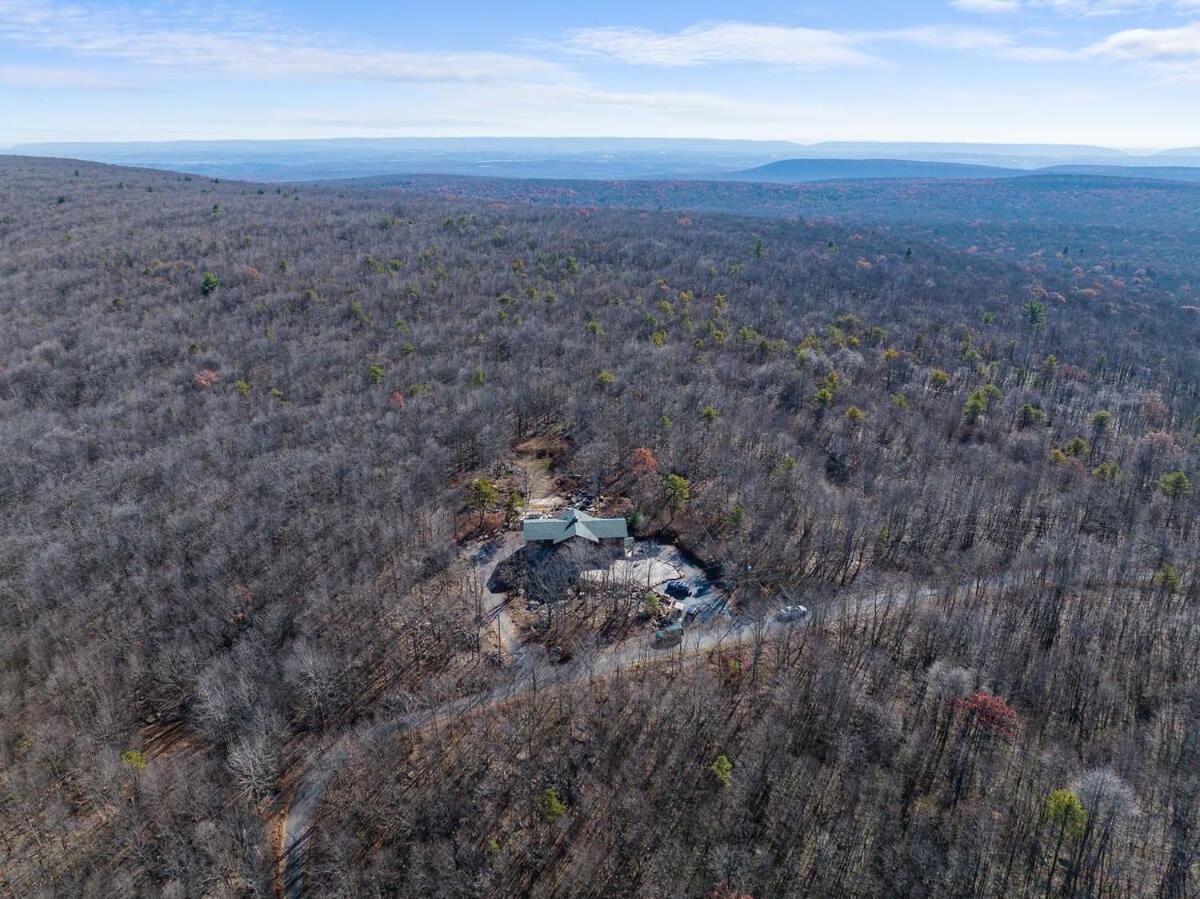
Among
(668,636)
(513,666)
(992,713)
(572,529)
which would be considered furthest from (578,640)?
(992,713)

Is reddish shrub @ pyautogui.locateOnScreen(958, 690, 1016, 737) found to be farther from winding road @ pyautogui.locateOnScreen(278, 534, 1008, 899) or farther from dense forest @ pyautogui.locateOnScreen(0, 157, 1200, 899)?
winding road @ pyautogui.locateOnScreen(278, 534, 1008, 899)

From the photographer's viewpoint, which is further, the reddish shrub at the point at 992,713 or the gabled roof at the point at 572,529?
the gabled roof at the point at 572,529

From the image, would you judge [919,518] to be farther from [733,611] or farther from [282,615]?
[282,615]

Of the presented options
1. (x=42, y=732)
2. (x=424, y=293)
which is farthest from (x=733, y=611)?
(x=424, y=293)

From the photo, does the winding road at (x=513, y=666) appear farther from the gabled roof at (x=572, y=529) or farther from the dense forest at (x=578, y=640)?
the gabled roof at (x=572, y=529)

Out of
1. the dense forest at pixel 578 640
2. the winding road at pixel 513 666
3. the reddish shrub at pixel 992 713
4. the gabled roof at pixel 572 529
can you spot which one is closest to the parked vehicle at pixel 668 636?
the winding road at pixel 513 666

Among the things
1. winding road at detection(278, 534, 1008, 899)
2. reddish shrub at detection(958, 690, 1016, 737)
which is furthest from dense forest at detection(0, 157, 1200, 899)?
winding road at detection(278, 534, 1008, 899)
